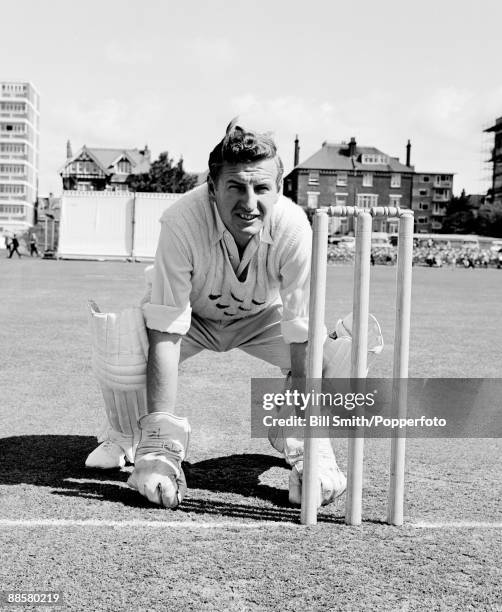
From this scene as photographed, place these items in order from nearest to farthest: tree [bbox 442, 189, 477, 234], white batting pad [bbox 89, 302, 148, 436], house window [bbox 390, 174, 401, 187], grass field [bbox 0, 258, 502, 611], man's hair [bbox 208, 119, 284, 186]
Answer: grass field [bbox 0, 258, 502, 611] < man's hair [bbox 208, 119, 284, 186] < white batting pad [bbox 89, 302, 148, 436] < tree [bbox 442, 189, 477, 234] < house window [bbox 390, 174, 401, 187]

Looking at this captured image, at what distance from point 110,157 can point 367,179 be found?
103 ft

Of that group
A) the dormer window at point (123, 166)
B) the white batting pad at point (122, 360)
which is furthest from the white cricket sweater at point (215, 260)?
the dormer window at point (123, 166)

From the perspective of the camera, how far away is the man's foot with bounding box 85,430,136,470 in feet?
12.9

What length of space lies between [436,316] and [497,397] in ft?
23.6

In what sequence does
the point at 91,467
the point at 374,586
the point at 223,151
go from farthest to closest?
1. the point at 91,467
2. the point at 223,151
3. the point at 374,586

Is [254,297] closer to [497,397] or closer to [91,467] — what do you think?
[91,467]

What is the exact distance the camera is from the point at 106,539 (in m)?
2.90

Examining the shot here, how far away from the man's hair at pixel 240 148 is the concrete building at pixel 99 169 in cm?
8574

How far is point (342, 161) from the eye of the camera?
9419cm

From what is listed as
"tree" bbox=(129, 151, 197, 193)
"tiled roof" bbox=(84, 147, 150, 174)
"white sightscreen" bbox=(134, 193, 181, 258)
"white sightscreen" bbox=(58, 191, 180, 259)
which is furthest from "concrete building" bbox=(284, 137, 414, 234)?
"white sightscreen" bbox=(58, 191, 180, 259)

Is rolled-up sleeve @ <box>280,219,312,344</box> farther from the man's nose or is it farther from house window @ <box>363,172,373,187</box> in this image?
house window @ <box>363,172,373,187</box>

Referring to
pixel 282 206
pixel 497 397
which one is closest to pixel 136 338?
pixel 282 206

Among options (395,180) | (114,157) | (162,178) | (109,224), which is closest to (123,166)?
(114,157)

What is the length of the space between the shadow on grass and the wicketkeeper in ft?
0.38
